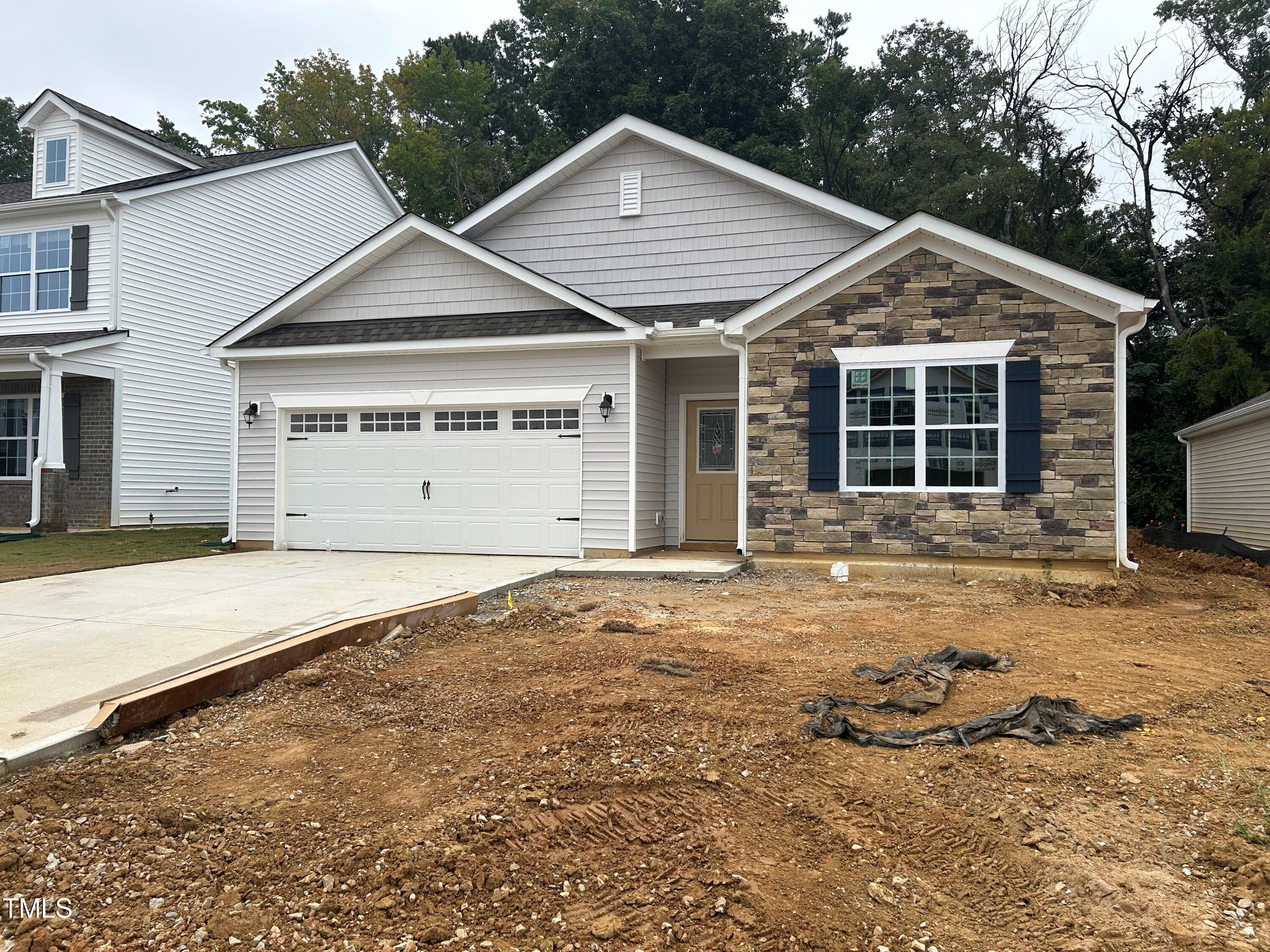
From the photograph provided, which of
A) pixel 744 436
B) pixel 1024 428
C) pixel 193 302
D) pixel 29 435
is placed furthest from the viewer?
pixel 193 302

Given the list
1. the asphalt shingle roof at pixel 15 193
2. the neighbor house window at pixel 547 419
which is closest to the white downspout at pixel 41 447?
the asphalt shingle roof at pixel 15 193

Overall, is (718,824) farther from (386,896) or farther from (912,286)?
(912,286)

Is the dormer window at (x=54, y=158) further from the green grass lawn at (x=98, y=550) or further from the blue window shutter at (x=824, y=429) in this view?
the blue window shutter at (x=824, y=429)

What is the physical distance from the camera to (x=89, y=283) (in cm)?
1534

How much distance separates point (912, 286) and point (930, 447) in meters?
1.93

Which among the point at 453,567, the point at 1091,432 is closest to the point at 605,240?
the point at 453,567

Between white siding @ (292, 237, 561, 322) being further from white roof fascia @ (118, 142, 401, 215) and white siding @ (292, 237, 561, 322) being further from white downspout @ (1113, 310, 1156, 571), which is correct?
white downspout @ (1113, 310, 1156, 571)

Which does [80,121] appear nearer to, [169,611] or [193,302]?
[193,302]

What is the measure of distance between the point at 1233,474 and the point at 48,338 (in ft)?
68.4

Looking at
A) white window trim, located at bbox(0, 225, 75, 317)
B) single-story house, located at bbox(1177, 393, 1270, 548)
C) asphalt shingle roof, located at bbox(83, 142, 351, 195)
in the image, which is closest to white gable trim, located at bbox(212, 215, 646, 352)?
asphalt shingle roof, located at bbox(83, 142, 351, 195)

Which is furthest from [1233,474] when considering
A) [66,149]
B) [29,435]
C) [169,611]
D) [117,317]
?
[66,149]

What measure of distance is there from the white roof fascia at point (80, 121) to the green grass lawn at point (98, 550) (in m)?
7.89

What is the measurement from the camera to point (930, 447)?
980 centimetres

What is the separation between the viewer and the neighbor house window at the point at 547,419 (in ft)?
36.9
